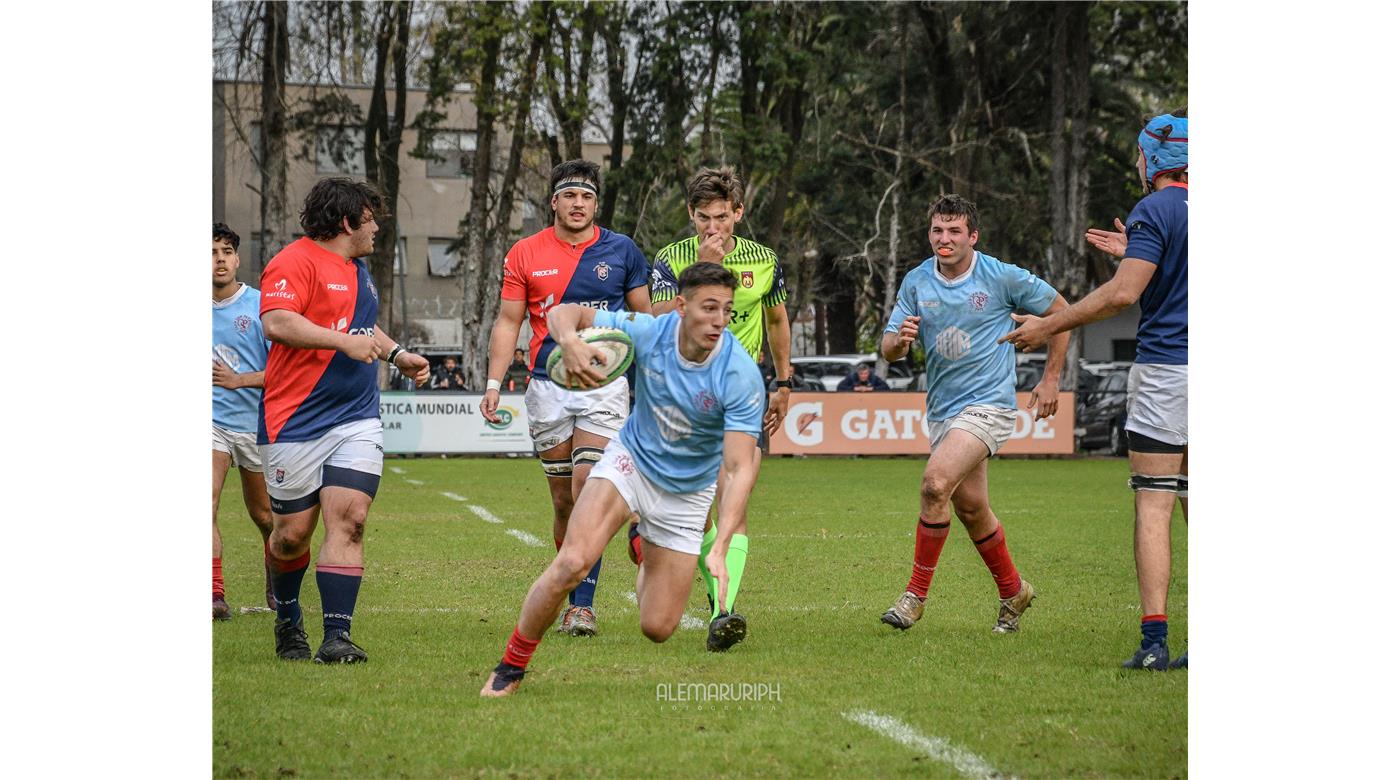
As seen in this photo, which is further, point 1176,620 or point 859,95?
point 859,95

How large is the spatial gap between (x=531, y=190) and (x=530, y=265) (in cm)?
3315

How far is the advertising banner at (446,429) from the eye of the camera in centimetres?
2492

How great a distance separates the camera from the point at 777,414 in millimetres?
8359

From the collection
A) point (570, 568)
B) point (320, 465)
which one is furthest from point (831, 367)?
point (570, 568)

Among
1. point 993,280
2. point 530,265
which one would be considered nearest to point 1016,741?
point 993,280

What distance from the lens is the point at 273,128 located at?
24609 mm

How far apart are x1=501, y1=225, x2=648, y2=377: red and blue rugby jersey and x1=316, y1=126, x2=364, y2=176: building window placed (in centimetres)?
2340

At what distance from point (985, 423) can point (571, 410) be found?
208 cm

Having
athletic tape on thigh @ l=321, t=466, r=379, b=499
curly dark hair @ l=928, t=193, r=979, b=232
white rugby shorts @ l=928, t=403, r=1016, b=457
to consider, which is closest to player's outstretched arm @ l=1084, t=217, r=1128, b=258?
curly dark hair @ l=928, t=193, r=979, b=232

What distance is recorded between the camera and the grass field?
4844 mm

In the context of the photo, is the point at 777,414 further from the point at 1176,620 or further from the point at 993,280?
the point at 1176,620

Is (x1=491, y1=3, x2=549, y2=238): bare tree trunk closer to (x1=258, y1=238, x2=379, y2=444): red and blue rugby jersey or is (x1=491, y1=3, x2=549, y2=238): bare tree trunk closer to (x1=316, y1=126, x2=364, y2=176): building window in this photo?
(x1=316, y1=126, x2=364, y2=176): building window

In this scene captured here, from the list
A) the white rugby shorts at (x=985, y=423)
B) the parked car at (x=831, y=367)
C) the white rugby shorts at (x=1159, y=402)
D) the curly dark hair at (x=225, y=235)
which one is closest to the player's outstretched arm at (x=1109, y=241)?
the white rugby shorts at (x=1159, y=402)

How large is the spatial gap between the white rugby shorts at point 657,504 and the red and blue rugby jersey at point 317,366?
139 centimetres
